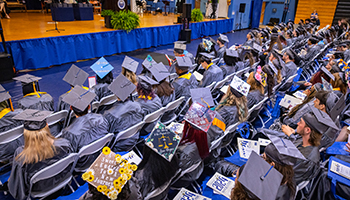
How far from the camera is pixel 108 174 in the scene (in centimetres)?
134

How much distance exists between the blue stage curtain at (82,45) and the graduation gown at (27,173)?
15.3 ft

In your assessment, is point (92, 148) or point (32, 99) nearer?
point (92, 148)

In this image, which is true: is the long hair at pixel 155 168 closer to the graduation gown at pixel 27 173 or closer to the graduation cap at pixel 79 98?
the graduation gown at pixel 27 173

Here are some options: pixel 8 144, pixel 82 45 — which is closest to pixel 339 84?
pixel 8 144

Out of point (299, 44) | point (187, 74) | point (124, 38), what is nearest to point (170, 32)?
point (124, 38)

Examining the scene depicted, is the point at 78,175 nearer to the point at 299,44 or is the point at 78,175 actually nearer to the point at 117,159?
the point at 117,159

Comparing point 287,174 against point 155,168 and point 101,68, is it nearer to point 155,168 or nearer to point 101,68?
point 155,168

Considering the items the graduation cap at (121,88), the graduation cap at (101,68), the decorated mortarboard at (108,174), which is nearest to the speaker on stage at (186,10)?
the graduation cap at (101,68)

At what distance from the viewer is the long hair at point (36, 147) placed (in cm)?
182

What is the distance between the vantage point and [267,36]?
8602mm

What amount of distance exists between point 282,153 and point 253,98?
1788 mm

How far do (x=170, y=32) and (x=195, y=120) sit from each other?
8363mm

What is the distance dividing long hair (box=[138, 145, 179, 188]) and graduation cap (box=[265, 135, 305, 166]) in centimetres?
83

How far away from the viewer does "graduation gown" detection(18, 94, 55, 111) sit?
9.20 feet
